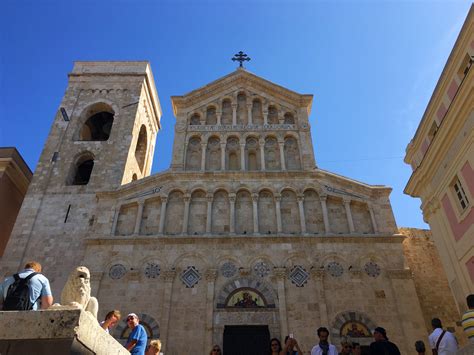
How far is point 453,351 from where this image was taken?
7.41 m

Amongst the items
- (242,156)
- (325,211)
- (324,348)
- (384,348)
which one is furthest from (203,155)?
(384,348)

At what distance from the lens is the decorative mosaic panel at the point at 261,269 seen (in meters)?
15.9

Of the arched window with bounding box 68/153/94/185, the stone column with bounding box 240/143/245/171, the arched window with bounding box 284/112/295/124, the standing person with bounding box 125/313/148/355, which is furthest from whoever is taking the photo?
the arched window with bounding box 284/112/295/124

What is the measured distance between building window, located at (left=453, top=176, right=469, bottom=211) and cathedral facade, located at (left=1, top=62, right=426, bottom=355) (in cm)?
364

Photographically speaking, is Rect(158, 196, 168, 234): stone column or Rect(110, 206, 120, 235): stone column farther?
Rect(110, 206, 120, 235): stone column

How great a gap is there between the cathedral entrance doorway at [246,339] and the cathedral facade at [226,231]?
1.5 inches

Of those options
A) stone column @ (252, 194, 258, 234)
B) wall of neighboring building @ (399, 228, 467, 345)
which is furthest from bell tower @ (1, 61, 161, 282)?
wall of neighboring building @ (399, 228, 467, 345)

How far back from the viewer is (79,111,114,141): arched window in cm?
2584

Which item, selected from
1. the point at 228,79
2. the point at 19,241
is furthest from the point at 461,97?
the point at 19,241

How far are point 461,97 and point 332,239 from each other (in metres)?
7.51

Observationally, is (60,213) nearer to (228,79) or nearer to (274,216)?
(274,216)

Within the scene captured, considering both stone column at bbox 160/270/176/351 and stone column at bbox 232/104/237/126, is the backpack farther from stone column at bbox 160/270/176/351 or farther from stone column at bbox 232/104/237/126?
stone column at bbox 232/104/237/126

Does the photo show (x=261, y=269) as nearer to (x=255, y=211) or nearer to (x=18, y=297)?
(x=255, y=211)

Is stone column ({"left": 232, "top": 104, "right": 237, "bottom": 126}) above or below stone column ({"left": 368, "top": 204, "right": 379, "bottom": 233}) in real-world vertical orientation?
above
